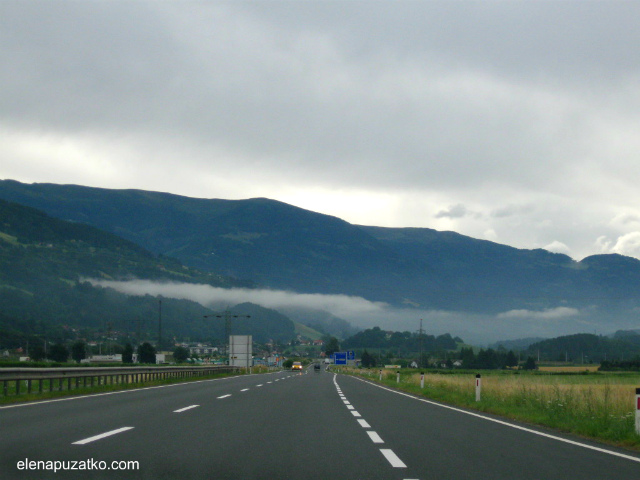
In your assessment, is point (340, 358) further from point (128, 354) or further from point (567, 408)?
point (567, 408)

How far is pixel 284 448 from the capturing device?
11031 millimetres

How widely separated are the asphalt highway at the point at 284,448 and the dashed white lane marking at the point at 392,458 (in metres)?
0.03

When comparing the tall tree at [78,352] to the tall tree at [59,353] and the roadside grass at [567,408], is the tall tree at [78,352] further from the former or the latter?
the roadside grass at [567,408]

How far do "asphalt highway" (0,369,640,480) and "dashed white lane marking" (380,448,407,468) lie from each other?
0.03 m

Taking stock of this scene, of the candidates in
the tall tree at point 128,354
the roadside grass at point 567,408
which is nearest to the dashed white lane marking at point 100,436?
the roadside grass at point 567,408

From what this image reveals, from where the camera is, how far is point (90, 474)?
8.42m

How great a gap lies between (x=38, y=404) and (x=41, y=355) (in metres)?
138

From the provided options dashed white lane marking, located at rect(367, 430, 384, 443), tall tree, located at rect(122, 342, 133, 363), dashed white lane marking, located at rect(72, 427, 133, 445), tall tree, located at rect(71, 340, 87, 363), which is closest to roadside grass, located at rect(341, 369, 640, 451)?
dashed white lane marking, located at rect(367, 430, 384, 443)

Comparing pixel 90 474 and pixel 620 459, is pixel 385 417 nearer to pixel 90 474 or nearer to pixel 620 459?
pixel 620 459

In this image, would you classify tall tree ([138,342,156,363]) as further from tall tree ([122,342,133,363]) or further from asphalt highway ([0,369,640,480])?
asphalt highway ([0,369,640,480])

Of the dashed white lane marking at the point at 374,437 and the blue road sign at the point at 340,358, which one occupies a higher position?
the dashed white lane marking at the point at 374,437

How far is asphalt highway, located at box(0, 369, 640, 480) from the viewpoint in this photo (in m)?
8.90

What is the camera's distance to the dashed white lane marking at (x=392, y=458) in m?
9.50

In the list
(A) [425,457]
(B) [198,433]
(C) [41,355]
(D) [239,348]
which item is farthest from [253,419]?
(C) [41,355]
